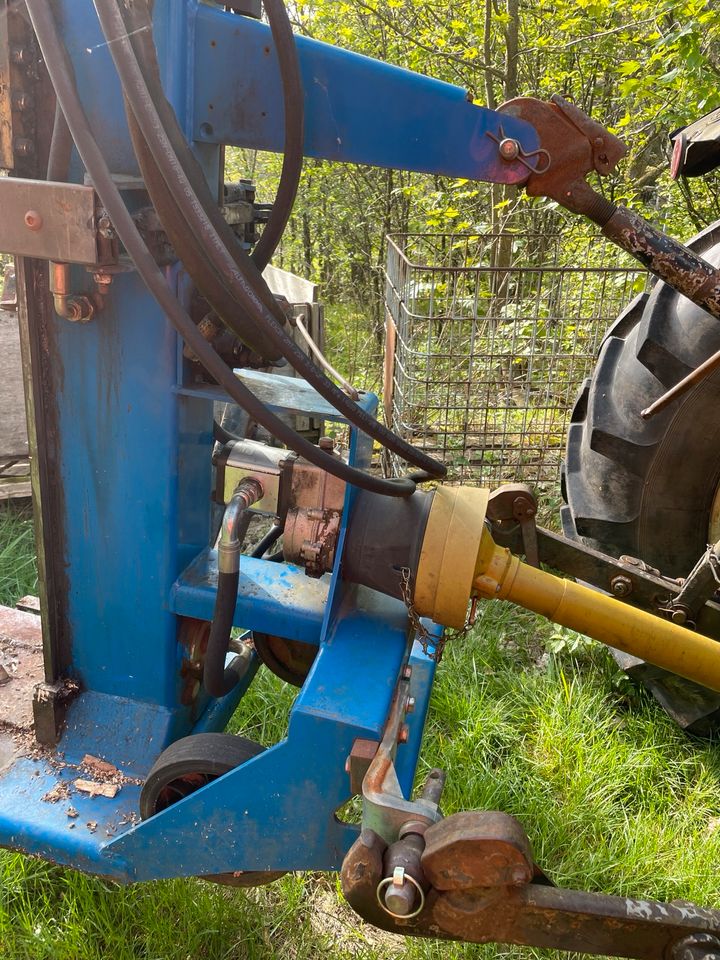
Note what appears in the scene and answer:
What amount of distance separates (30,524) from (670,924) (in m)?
2.95

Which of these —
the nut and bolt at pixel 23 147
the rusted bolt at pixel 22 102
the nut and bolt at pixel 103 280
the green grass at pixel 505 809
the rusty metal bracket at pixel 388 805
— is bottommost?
the green grass at pixel 505 809

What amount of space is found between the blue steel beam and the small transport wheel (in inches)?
46.7

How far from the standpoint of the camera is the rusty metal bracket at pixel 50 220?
133 cm

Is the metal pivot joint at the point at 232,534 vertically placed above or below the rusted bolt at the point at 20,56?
below

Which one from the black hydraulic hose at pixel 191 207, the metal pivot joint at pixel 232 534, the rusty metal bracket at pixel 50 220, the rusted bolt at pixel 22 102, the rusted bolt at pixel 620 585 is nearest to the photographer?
the black hydraulic hose at pixel 191 207

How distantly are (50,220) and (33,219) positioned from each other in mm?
30

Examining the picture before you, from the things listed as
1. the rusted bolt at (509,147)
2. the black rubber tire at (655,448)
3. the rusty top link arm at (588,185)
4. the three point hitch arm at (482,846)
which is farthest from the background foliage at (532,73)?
Answer: the three point hitch arm at (482,846)

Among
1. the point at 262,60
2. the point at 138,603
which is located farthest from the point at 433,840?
the point at 262,60

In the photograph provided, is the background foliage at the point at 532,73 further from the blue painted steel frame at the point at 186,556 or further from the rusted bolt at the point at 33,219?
the rusted bolt at the point at 33,219

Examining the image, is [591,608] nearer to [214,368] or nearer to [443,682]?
[214,368]

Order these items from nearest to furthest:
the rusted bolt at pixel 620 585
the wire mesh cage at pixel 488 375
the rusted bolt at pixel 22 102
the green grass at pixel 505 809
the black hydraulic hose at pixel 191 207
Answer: the black hydraulic hose at pixel 191 207
the rusted bolt at pixel 22 102
the green grass at pixel 505 809
the rusted bolt at pixel 620 585
the wire mesh cage at pixel 488 375

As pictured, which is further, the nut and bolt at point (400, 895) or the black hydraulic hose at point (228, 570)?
the black hydraulic hose at point (228, 570)

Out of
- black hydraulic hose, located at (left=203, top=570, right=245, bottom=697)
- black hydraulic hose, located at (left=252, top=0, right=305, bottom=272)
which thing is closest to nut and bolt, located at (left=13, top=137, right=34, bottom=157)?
black hydraulic hose, located at (left=252, top=0, right=305, bottom=272)

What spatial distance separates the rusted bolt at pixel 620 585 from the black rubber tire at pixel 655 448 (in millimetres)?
311
